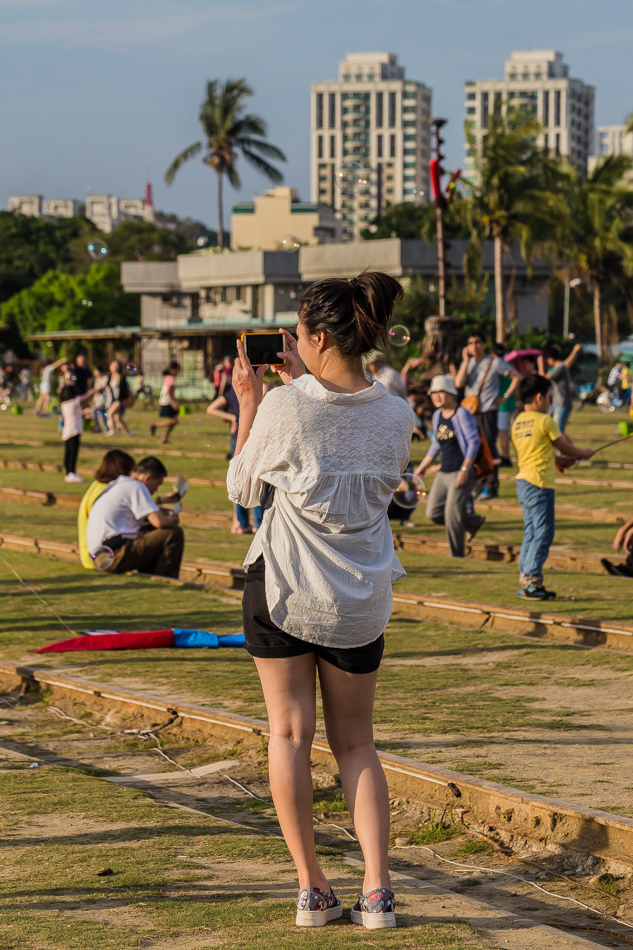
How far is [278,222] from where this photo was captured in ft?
268

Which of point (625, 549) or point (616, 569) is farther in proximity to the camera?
point (616, 569)

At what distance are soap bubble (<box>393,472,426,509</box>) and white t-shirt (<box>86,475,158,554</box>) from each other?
2.34m

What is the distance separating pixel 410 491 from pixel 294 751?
8.01 meters

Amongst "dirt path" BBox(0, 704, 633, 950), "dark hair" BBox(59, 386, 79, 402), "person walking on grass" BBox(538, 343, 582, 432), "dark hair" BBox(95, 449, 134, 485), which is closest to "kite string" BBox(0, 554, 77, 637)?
"dark hair" BBox(95, 449, 134, 485)

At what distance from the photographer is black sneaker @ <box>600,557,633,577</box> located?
10750 millimetres

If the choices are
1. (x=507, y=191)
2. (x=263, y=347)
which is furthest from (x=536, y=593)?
(x=507, y=191)

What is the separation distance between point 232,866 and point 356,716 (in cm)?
85

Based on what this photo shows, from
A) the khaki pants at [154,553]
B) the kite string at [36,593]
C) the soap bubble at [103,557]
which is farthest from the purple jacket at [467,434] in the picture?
the kite string at [36,593]

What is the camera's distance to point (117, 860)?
14.1ft

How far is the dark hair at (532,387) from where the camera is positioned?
9320mm

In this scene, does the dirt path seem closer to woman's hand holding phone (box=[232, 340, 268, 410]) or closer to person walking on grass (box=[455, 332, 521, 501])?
woman's hand holding phone (box=[232, 340, 268, 410])

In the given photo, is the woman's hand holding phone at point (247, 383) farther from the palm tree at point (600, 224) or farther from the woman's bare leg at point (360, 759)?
the palm tree at point (600, 224)

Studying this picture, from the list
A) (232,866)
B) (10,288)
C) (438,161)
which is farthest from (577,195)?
(232,866)

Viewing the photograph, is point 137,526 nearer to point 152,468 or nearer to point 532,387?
point 152,468
